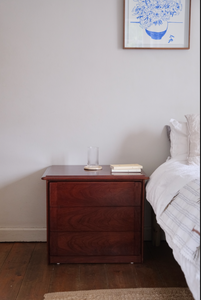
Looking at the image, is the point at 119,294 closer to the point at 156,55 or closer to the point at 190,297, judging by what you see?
the point at 190,297

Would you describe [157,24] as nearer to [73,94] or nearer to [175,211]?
[73,94]

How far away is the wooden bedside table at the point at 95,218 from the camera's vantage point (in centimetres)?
213

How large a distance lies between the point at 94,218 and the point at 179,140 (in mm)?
882

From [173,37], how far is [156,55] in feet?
0.63

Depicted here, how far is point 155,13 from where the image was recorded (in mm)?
2463

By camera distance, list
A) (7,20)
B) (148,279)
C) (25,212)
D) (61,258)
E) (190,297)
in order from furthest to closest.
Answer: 1. (25,212)
2. (7,20)
3. (61,258)
4. (148,279)
5. (190,297)

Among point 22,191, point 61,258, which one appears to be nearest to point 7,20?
point 22,191

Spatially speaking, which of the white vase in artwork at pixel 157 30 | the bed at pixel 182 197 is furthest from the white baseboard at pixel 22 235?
the white vase in artwork at pixel 157 30

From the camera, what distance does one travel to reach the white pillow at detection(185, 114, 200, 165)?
2160mm

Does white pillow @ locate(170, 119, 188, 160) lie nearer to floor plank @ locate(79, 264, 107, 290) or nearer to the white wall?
the white wall

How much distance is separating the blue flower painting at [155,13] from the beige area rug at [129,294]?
1852mm

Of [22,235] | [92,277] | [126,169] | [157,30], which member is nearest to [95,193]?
[126,169]

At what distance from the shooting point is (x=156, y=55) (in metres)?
2.51

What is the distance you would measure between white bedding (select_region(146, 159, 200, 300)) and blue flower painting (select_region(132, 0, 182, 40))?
107cm
